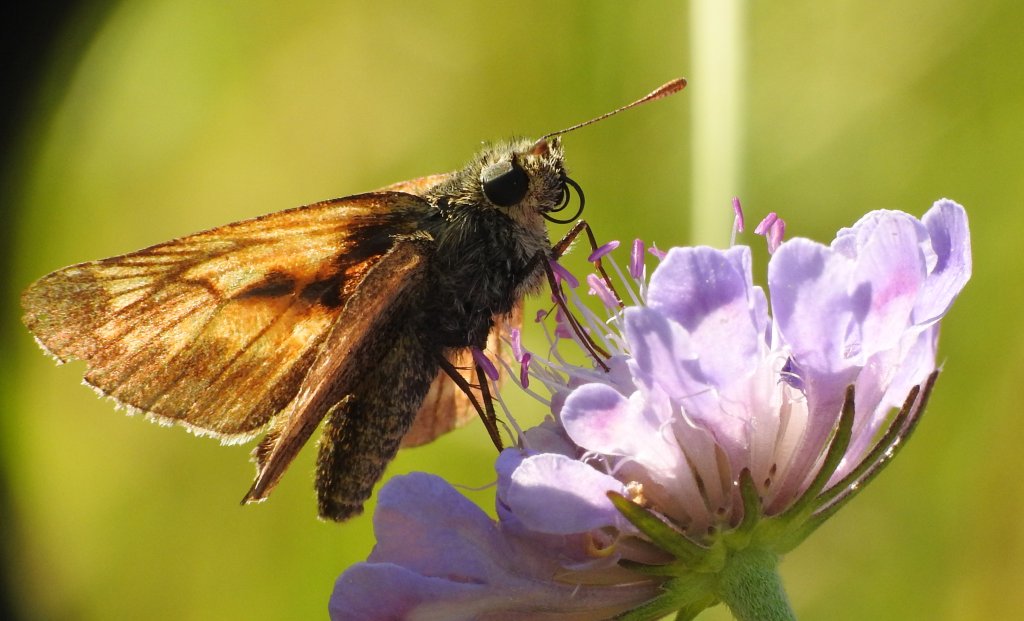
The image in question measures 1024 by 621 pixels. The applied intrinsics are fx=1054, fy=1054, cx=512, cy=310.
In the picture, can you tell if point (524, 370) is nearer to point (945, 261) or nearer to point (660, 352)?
point (660, 352)

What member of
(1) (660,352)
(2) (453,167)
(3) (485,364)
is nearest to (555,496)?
(1) (660,352)

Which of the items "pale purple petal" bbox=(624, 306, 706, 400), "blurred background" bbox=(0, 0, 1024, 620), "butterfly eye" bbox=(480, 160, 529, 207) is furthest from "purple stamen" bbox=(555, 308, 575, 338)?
"blurred background" bbox=(0, 0, 1024, 620)

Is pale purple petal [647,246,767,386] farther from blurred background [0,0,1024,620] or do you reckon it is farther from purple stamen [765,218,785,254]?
blurred background [0,0,1024,620]

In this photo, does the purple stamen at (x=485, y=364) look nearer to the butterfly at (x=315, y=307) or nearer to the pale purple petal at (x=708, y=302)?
the butterfly at (x=315, y=307)

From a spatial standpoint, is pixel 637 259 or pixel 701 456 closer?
pixel 701 456

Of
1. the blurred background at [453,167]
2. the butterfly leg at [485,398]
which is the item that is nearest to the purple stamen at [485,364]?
the butterfly leg at [485,398]

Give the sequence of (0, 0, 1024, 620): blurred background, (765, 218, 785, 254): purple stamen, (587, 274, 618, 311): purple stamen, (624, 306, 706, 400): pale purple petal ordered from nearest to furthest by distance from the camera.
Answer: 1. (624, 306, 706, 400): pale purple petal
2. (765, 218, 785, 254): purple stamen
3. (587, 274, 618, 311): purple stamen
4. (0, 0, 1024, 620): blurred background
